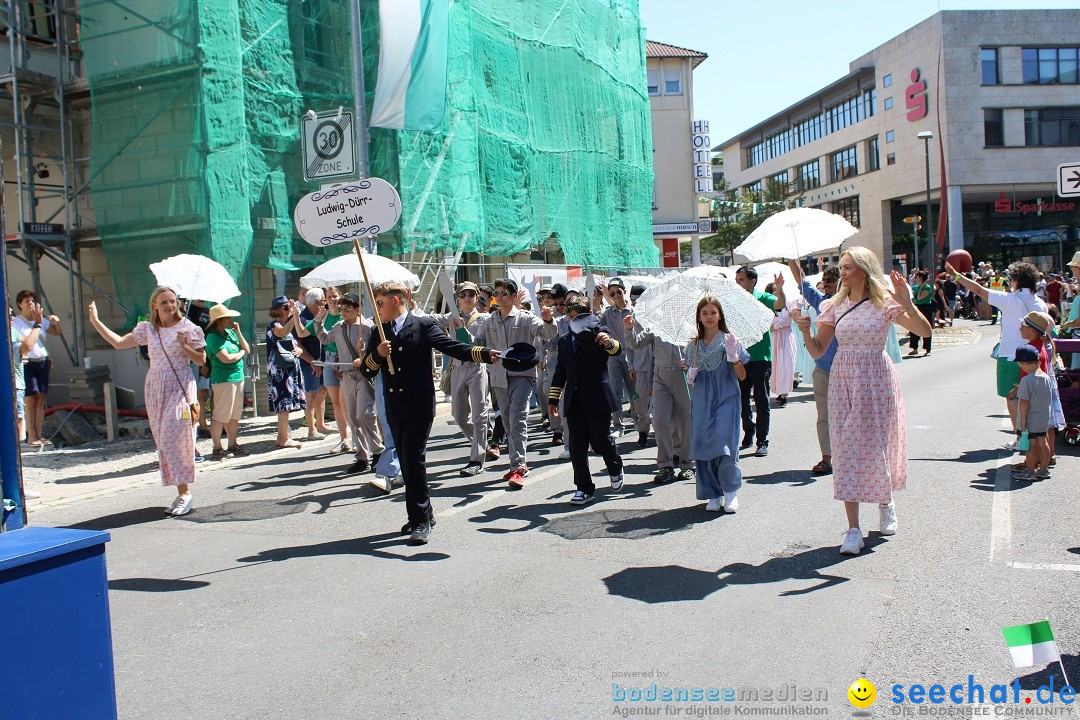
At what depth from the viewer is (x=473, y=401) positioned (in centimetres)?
949

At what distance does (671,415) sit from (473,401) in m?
2.04

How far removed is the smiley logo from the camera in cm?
388

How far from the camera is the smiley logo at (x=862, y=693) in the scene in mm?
3881

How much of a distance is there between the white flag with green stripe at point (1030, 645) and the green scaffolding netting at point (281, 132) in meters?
12.0

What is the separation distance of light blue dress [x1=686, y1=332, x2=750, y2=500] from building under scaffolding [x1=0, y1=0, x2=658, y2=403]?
330 inches

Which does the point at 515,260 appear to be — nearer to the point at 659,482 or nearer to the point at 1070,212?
the point at 659,482

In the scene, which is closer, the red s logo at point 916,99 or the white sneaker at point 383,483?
the white sneaker at point 383,483

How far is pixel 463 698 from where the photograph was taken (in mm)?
4039

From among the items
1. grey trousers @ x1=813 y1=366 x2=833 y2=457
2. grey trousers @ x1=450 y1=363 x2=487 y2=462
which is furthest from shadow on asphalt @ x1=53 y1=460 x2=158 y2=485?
grey trousers @ x1=813 y1=366 x2=833 y2=457

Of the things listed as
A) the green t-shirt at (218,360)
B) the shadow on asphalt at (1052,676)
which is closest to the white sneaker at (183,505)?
the green t-shirt at (218,360)

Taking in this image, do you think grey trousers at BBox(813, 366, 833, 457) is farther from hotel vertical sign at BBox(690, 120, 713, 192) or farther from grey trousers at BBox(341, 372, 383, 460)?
hotel vertical sign at BBox(690, 120, 713, 192)

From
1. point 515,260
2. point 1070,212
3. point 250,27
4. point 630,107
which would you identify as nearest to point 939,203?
point 1070,212

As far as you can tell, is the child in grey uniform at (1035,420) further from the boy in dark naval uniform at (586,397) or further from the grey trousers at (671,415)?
the boy in dark naval uniform at (586,397)

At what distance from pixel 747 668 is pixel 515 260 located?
73.4ft
